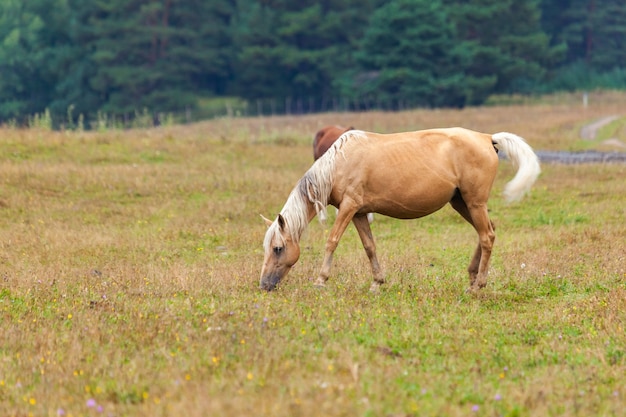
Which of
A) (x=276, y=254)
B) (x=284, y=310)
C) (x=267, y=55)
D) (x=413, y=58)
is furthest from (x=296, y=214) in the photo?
(x=267, y=55)

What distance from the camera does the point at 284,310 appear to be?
880cm

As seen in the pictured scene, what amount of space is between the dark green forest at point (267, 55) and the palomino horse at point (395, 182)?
5056 centimetres

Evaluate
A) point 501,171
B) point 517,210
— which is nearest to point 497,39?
point 501,171

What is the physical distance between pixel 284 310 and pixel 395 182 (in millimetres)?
2487

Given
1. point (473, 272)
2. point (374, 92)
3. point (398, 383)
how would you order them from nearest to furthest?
point (398, 383) < point (473, 272) < point (374, 92)

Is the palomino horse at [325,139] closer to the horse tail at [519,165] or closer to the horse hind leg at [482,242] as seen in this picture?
the horse tail at [519,165]

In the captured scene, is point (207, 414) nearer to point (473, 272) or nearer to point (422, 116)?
point (473, 272)

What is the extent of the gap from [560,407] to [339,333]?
2435mm

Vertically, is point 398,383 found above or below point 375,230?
above

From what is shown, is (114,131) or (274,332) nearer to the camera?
(274,332)

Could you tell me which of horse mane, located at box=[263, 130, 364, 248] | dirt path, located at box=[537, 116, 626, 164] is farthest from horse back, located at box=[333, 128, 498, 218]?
dirt path, located at box=[537, 116, 626, 164]

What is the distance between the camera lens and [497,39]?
224ft

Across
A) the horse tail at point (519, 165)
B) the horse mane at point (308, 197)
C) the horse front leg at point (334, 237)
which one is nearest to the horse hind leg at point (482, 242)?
the horse tail at point (519, 165)

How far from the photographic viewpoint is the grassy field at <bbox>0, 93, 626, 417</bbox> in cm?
618
